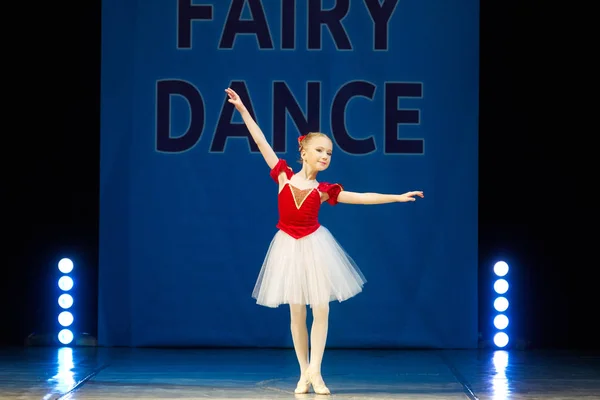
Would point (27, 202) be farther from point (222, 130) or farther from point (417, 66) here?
point (417, 66)

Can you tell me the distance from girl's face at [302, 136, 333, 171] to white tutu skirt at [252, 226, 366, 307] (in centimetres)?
32

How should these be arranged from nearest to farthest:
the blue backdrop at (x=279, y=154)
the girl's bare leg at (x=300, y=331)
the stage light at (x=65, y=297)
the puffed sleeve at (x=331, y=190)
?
the girl's bare leg at (x=300, y=331) < the puffed sleeve at (x=331, y=190) < the blue backdrop at (x=279, y=154) < the stage light at (x=65, y=297)

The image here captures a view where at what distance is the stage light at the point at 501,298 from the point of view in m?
6.35

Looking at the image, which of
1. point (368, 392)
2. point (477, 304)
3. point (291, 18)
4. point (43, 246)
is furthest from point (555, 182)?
point (43, 246)

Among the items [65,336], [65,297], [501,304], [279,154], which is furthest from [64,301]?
[501,304]

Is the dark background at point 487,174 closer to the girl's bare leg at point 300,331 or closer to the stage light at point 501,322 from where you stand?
the stage light at point 501,322

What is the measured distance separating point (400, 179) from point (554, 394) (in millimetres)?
2084

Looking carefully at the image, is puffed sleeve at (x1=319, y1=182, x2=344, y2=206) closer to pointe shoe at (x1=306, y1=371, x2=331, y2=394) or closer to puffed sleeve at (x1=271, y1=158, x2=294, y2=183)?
puffed sleeve at (x1=271, y1=158, x2=294, y2=183)

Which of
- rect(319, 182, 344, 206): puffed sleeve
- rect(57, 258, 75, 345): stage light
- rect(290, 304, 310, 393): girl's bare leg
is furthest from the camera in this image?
rect(57, 258, 75, 345): stage light

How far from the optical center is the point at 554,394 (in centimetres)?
454

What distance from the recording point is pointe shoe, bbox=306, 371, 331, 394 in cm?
452

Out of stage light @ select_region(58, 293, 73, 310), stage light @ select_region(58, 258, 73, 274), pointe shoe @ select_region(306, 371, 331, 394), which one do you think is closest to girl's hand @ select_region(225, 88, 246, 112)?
pointe shoe @ select_region(306, 371, 331, 394)

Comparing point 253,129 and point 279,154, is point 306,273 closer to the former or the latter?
point 253,129

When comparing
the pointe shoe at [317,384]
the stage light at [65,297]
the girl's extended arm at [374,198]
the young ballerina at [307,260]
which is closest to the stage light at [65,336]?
the stage light at [65,297]
